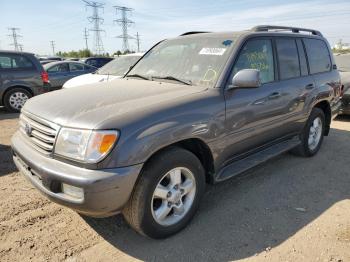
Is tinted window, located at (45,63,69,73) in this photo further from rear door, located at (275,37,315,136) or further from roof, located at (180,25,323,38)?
rear door, located at (275,37,315,136)

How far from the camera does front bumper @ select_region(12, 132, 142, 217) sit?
2533mm

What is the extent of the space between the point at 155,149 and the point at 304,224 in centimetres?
176

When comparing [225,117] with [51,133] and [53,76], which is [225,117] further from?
[53,76]

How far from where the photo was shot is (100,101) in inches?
123

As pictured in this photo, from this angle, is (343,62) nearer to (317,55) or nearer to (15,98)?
(317,55)

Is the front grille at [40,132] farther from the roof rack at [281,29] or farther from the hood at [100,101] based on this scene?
the roof rack at [281,29]

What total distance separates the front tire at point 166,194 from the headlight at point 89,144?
0.41 meters

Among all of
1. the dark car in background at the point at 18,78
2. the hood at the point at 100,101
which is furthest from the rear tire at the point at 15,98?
the hood at the point at 100,101

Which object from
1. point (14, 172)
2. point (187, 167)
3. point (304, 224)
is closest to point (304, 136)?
point (304, 224)

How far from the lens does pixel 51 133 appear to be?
9.27 feet

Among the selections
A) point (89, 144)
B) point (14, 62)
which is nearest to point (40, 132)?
point (89, 144)

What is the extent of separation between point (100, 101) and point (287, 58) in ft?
8.80

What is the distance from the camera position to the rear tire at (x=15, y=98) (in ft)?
30.8

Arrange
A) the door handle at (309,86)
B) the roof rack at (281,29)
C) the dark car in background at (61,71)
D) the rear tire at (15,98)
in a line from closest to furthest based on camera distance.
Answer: the roof rack at (281,29) < the door handle at (309,86) < the rear tire at (15,98) < the dark car in background at (61,71)
